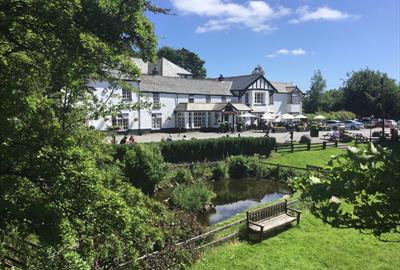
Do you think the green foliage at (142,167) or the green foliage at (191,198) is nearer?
the green foliage at (191,198)

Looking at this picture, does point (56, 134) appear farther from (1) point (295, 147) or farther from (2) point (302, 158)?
(1) point (295, 147)

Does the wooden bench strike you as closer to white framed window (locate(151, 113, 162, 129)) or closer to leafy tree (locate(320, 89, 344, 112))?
white framed window (locate(151, 113, 162, 129))

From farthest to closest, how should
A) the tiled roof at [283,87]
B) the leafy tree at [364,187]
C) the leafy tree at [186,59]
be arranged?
the leafy tree at [186,59]
the tiled roof at [283,87]
the leafy tree at [364,187]

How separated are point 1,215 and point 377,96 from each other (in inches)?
2992

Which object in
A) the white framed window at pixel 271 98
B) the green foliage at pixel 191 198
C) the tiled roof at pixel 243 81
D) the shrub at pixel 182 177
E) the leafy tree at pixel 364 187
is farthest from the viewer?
the white framed window at pixel 271 98

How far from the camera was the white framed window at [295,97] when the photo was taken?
6388cm

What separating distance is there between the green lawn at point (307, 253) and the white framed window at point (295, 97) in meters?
51.9

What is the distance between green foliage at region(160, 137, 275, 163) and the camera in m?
27.4

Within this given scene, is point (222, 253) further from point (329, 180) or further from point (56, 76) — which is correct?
point (329, 180)

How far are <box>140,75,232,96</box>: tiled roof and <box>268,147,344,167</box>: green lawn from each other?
62.9 feet

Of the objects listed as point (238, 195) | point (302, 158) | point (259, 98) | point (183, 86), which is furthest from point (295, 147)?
point (259, 98)

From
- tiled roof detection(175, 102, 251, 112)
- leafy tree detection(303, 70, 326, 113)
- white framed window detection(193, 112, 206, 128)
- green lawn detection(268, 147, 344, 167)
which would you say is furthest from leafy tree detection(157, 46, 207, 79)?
green lawn detection(268, 147, 344, 167)

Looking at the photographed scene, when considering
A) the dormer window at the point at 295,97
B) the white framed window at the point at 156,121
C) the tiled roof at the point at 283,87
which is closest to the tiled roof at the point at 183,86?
the white framed window at the point at 156,121

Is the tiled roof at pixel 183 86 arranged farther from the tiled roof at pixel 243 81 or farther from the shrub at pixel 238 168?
the shrub at pixel 238 168
